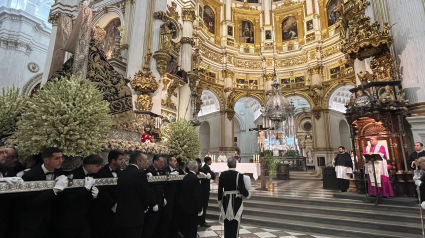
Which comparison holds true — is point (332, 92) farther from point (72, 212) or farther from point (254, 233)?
point (72, 212)

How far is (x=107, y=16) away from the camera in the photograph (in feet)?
40.9

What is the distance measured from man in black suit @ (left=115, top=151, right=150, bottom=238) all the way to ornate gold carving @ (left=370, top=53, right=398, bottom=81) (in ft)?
25.2

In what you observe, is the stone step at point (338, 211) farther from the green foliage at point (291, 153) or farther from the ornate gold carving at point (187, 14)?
the ornate gold carving at point (187, 14)

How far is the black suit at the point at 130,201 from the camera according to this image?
2.45 meters

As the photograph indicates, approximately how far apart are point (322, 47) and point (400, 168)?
43.8 ft

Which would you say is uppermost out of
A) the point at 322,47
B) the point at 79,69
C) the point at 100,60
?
the point at 322,47

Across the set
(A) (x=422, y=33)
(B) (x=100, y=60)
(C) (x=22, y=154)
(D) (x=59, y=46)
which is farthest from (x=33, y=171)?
(A) (x=422, y=33)

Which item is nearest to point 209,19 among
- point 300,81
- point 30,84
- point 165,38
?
point 300,81

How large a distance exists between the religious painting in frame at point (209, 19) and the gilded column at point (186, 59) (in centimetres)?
525

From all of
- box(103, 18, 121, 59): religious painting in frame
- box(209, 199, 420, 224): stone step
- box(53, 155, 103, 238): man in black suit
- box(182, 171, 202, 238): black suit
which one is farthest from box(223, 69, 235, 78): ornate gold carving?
box(53, 155, 103, 238): man in black suit

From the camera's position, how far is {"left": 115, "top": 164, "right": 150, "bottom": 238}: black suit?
245cm

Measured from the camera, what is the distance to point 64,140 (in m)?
2.47

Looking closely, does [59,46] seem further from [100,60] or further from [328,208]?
[328,208]

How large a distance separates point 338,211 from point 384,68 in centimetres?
482
